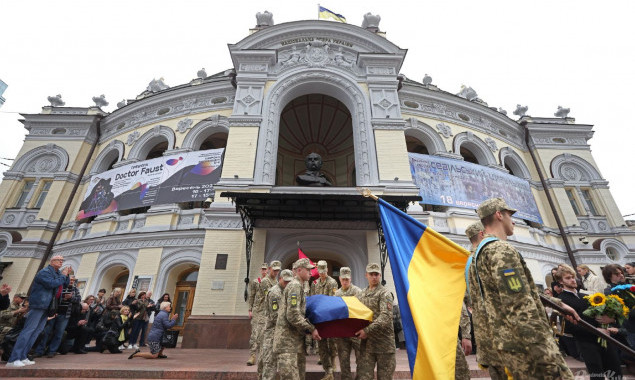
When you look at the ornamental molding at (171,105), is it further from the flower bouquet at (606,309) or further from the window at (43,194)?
the flower bouquet at (606,309)

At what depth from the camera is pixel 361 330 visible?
3.96 m

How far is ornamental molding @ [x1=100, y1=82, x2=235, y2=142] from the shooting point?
16031mm

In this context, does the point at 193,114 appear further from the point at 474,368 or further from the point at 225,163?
the point at 474,368

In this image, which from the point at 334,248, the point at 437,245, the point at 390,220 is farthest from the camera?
the point at 334,248

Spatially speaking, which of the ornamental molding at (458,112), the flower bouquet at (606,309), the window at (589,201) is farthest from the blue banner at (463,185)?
the flower bouquet at (606,309)

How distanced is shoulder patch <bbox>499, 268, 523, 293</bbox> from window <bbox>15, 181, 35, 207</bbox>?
22.4m

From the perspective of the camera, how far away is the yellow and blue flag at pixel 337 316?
377 cm

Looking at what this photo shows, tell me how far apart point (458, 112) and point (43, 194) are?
79.7ft

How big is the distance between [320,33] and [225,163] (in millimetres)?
8949

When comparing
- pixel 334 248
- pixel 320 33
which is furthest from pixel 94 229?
pixel 320 33

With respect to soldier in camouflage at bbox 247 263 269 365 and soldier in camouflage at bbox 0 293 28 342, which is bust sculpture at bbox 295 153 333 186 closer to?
soldier in camouflage at bbox 247 263 269 365

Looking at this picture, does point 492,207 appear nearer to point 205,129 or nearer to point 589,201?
point 205,129

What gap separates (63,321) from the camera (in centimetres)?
653

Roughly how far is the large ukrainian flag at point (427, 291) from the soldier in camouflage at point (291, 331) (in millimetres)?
1349
